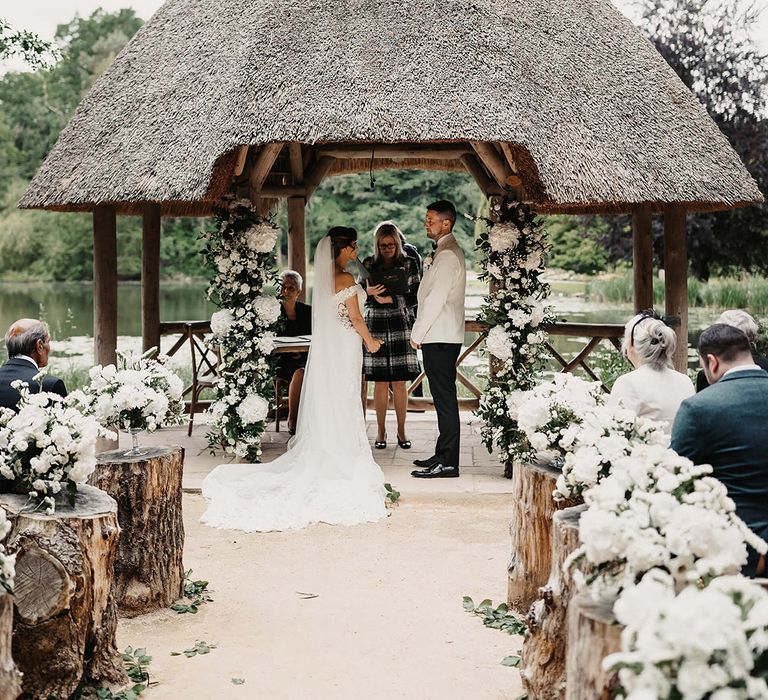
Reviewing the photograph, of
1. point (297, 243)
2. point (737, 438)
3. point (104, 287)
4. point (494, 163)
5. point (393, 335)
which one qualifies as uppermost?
point (494, 163)

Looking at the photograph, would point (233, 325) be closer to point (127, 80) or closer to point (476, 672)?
point (127, 80)

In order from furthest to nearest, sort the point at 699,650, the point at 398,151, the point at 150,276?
the point at 150,276
the point at 398,151
the point at 699,650

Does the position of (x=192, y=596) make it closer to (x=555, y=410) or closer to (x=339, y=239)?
(x=555, y=410)

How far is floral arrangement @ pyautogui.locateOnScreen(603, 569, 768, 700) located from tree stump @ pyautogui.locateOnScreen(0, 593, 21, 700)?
174 centimetres

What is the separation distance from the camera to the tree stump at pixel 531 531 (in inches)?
172

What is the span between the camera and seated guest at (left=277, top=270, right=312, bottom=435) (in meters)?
8.54

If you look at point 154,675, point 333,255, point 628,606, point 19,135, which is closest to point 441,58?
point 333,255

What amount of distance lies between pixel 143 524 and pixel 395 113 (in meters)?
3.49

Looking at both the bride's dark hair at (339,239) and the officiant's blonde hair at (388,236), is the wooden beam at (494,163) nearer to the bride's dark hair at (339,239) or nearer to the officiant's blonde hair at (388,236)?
the officiant's blonde hair at (388,236)

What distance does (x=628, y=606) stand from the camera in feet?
6.88

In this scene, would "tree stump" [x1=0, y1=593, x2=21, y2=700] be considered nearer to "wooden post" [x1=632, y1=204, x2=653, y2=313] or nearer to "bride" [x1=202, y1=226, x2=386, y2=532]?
"bride" [x1=202, y1=226, x2=386, y2=532]

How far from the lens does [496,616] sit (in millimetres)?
4562

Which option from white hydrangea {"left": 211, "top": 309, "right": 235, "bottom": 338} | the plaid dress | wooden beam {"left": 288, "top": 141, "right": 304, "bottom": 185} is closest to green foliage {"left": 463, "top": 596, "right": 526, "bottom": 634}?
white hydrangea {"left": 211, "top": 309, "right": 235, "bottom": 338}

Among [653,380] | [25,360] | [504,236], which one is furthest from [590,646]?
[504,236]
